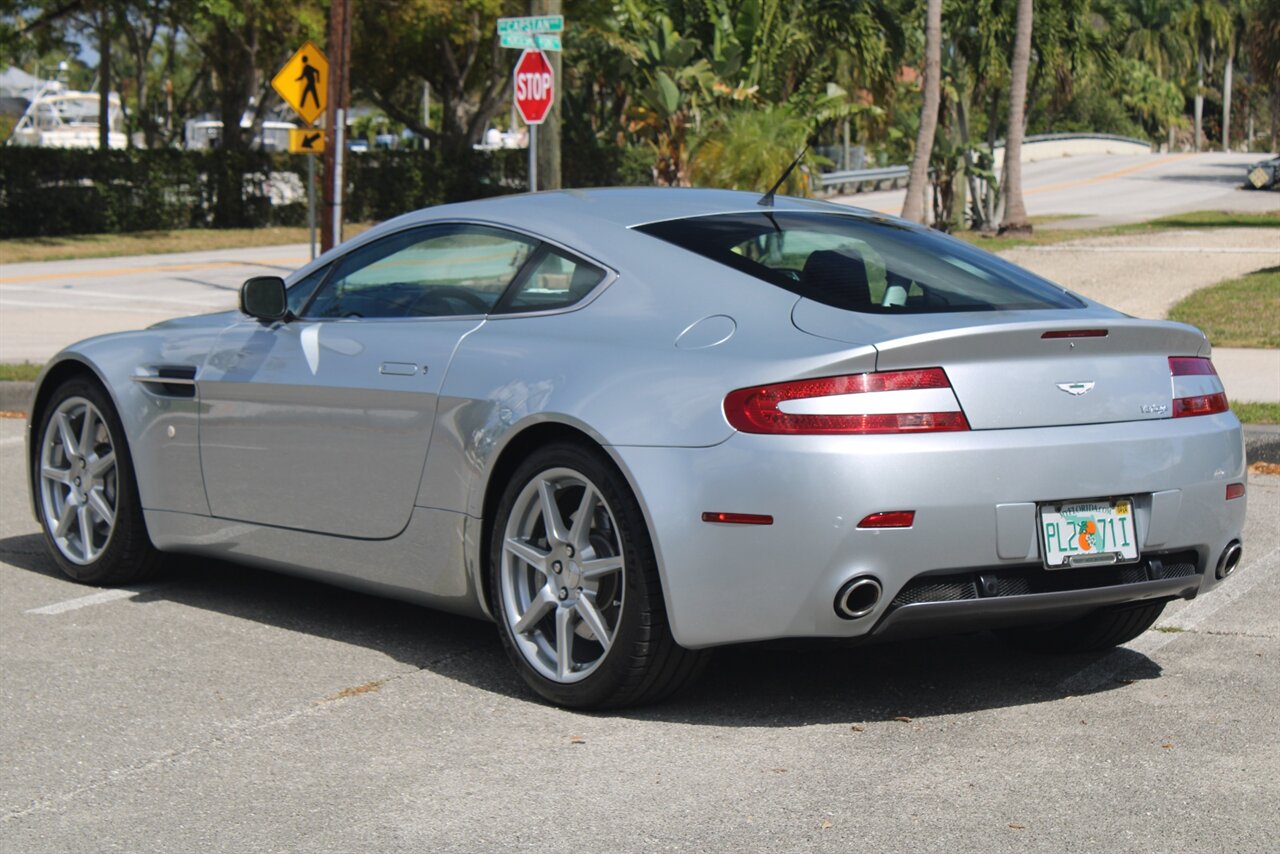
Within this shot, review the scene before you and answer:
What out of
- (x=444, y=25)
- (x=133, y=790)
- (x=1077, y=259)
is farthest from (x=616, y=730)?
(x=444, y=25)

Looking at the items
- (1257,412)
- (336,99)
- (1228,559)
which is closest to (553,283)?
(1228,559)

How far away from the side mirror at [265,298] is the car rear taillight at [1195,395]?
9.43ft

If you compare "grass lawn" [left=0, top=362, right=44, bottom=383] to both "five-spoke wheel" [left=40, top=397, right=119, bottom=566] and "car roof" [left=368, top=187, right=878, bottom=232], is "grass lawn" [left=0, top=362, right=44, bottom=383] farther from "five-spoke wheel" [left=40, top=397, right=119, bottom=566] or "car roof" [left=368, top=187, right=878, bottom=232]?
"car roof" [left=368, top=187, right=878, bottom=232]

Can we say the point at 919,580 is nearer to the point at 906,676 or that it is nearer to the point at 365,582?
the point at 906,676

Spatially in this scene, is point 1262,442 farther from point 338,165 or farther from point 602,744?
point 338,165

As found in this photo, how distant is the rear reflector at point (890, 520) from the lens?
4293mm

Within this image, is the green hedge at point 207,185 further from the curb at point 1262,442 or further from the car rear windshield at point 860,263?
the car rear windshield at point 860,263

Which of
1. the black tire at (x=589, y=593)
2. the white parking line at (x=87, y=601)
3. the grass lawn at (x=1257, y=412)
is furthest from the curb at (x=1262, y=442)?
the black tire at (x=589, y=593)

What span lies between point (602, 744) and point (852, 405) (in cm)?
111

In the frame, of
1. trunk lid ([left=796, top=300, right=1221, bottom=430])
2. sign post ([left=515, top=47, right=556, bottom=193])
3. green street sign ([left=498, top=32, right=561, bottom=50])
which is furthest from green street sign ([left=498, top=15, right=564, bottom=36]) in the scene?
trunk lid ([left=796, top=300, right=1221, bottom=430])

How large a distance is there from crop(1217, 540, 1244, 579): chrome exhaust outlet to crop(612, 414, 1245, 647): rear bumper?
0.41 meters

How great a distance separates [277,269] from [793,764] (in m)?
24.5

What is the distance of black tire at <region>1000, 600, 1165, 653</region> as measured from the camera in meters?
5.38

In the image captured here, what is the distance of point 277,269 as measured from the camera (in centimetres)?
2786
